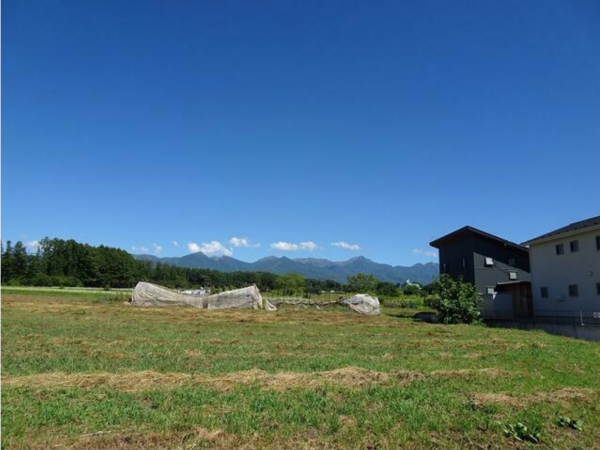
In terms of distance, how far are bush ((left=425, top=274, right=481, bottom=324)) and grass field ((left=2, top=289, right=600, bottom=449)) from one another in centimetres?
1381

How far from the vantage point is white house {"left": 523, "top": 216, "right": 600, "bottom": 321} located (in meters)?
22.3

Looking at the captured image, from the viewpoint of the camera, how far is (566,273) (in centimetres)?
2444

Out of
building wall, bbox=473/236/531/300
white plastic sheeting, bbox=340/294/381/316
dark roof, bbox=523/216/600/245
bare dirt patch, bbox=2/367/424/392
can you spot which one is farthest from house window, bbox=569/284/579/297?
bare dirt patch, bbox=2/367/424/392

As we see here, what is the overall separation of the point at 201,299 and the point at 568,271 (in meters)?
23.5

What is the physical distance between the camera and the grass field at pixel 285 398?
15.4ft

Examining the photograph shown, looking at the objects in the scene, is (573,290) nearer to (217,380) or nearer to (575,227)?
(575,227)

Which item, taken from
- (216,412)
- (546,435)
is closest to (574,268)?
(546,435)

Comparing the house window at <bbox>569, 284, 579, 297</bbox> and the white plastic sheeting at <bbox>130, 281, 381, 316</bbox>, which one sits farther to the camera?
the white plastic sheeting at <bbox>130, 281, 381, 316</bbox>

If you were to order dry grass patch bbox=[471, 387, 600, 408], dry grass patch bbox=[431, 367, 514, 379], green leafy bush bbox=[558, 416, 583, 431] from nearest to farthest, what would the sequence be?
green leafy bush bbox=[558, 416, 583, 431] < dry grass patch bbox=[471, 387, 600, 408] < dry grass patch bbox=[431, 367, 514, 379]

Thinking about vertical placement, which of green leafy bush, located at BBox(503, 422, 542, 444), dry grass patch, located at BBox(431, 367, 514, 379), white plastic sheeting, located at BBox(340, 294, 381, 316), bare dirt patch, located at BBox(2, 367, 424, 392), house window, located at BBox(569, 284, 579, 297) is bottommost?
green leafy bush, located at BBox(503, 422, 542, 444)

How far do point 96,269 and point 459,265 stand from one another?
253 feet

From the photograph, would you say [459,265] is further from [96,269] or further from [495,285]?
[96,269]

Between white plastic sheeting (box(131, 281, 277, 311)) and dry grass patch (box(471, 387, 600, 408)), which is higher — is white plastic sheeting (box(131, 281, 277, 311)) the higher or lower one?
the higher one

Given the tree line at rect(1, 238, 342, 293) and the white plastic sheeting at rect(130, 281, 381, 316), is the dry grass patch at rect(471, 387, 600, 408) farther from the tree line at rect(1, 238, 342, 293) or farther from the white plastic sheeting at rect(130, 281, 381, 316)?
the tree line at rect(1, 238, 342, 293)
